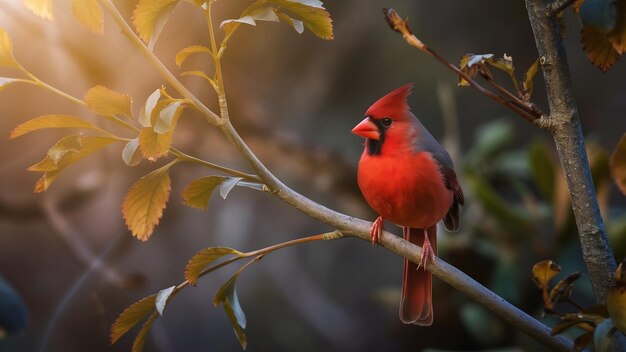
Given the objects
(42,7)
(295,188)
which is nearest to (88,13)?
(42,7)

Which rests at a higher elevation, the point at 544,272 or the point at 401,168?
the point at 401,168

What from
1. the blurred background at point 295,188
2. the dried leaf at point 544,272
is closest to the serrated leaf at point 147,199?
the dried leaf at point 544,272

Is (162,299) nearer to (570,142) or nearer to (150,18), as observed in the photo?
(150,18)

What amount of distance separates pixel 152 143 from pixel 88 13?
122 mm

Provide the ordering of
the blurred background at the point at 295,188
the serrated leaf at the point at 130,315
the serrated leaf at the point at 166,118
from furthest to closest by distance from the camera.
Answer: the blurred background at the point at 295,188 → the serrated leaf at the point at 130,315 → the serrated leaf at the point at 166,118

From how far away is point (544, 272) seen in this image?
0.56m

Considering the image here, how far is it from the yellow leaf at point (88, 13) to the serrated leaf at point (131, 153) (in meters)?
0.09

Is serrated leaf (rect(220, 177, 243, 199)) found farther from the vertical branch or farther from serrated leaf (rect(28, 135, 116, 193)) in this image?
the vertical branch

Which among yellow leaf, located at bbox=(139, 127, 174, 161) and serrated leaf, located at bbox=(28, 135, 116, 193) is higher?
serrated leaf, located at bbox=(28, 135, 116, 193)

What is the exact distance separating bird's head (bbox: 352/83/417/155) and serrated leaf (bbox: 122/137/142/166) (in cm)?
25

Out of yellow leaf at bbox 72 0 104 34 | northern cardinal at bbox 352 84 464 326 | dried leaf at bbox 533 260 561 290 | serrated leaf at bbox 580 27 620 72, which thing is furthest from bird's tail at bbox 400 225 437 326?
yellow leaf at bbox 72 0 104 34

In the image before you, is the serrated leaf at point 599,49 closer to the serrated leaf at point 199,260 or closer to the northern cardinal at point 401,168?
the northern cardinal at point 401,168

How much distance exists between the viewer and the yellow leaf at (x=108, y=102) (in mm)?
546

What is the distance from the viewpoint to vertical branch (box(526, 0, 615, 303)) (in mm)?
537
